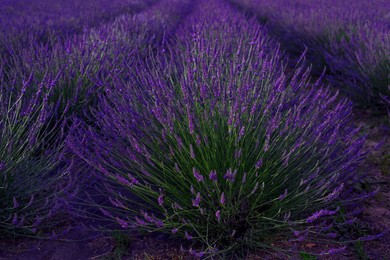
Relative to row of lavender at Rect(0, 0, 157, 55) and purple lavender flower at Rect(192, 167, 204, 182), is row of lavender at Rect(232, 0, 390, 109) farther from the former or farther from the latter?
row of lavender at Rect(0, 0, 157, 55)

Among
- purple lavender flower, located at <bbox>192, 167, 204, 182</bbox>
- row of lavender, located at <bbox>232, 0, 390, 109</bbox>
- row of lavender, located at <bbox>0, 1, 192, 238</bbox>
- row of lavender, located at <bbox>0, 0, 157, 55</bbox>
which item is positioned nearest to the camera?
purple lavender flower, located at <bbox>192, 167, 204, 182</bbox>

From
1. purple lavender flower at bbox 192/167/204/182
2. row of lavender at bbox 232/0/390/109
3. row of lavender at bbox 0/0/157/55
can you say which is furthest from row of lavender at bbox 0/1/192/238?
row of lavender at bbox 232/0/390/109

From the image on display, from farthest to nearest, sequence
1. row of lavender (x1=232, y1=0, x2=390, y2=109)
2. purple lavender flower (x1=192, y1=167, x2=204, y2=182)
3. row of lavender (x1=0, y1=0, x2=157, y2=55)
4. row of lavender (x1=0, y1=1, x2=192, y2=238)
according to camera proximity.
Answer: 1. row of lavender (x1=0, y1=0, x2=157, y2=55)
2. row of lavender (x1=232, y1=0, x2=390, y2=109)
3. row of lavender (x1=0, y1=1, x2=192, y2=238)
4. purple lavender flower (x1=192, y1=167, x2=204, y2=182)

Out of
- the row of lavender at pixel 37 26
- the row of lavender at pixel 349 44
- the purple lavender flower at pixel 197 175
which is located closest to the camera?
the purple lavender flower at pixel 197 175

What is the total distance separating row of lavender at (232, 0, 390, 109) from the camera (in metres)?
3.91

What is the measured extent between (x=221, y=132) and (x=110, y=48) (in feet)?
8.37

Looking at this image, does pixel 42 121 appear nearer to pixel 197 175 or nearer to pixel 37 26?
pixel 197 175

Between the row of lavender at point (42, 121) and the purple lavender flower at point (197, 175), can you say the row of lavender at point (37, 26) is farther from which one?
the purple lavender flower at point (197, 175)

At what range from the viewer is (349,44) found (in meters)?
5.09

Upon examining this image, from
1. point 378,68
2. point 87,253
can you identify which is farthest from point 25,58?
point 378,68

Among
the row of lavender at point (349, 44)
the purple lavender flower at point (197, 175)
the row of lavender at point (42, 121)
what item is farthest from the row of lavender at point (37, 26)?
the row of lavender at point (349, 44)

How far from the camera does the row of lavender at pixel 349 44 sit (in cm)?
391

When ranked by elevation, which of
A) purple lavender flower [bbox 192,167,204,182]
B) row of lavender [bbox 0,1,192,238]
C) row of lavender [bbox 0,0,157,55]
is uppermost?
purple lavender flower [bbox 192,167,204,182]

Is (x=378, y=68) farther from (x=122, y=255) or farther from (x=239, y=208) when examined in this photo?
(x=122, y=255)
